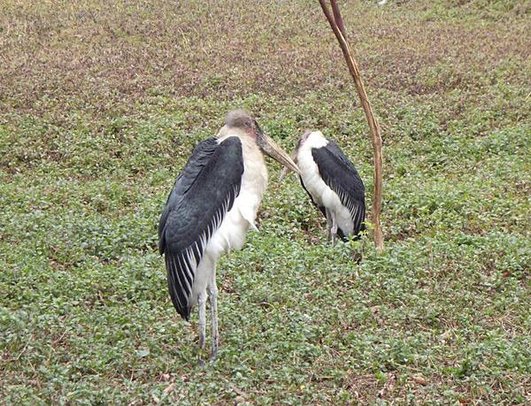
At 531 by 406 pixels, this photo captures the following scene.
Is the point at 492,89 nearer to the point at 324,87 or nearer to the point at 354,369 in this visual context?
the point at 324,87

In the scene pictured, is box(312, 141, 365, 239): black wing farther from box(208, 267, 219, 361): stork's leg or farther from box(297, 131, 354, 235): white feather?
box(208, 267, 219, 361): stork's leg

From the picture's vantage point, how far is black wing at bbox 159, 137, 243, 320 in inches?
218

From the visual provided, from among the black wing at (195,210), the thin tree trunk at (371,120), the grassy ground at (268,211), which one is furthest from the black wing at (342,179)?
the black wing at (195,210)

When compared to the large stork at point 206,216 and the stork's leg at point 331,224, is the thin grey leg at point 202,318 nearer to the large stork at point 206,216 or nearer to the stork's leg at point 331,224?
the large stork at point 206,216

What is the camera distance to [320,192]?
8.36 meters

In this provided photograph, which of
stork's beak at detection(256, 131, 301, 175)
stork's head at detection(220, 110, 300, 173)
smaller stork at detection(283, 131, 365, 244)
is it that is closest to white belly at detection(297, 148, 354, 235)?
smaller stork at detection(283, 131, 365, 244)

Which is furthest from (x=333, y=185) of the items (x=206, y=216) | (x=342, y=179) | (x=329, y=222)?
(x=206, y=216)

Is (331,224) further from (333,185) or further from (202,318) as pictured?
(202,318)

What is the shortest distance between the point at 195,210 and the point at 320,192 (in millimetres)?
2939

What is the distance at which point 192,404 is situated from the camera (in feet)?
16.4

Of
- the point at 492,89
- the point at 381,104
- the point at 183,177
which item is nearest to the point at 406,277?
the point at 183,177

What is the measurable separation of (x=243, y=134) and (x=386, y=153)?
5007 millimetres

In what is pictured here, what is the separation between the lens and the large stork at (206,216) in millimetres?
5555

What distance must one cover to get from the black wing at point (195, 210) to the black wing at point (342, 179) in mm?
2648
